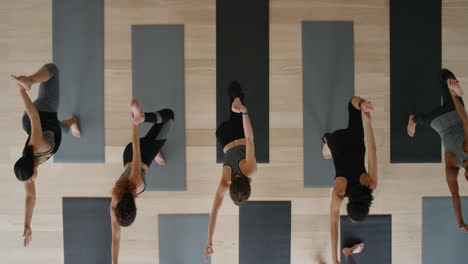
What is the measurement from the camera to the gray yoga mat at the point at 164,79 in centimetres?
270

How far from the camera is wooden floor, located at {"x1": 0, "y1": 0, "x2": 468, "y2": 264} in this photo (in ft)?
8.86

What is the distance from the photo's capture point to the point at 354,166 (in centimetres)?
215

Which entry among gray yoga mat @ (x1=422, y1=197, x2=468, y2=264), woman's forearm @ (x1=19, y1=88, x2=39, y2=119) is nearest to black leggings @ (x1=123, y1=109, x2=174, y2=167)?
woman's forearm @ (x1=19, y1=88, x2=39, y2=119)

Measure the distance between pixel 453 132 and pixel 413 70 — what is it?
733 millimetres

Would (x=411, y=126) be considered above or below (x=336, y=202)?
above

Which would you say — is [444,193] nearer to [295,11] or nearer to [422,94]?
[422,94]

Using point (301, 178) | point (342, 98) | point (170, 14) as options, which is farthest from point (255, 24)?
point (301, 178)

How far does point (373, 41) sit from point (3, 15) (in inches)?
143

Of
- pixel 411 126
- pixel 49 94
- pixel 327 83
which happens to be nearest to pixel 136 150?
pixel 49 94

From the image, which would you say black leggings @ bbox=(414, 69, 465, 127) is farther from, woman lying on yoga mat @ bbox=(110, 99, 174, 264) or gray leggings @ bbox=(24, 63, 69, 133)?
gray leggings @ bbox=(24, 63, 69, 133)

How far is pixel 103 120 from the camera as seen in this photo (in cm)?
272

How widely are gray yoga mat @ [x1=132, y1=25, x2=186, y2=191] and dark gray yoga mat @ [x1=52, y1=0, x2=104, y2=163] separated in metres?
0.36

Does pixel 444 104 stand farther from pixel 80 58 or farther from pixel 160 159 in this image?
pixel 80 58

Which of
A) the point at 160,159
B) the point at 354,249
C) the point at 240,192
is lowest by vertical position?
the point at 354,249
